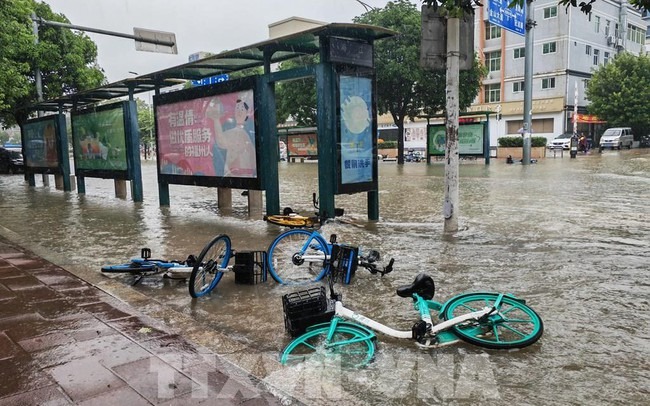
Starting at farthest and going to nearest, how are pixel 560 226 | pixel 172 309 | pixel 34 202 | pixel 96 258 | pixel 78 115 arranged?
pixel 78 115 → pixel 34 202 → pixel 560 226 → pixel 96 258 → pixel 172 309

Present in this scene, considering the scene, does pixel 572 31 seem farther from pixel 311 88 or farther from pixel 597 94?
pixel 311 88

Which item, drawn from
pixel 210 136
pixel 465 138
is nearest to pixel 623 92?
pixel 465 138

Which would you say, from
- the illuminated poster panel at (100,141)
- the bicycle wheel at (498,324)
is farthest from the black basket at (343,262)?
the illuminated poster panel at (100,141)

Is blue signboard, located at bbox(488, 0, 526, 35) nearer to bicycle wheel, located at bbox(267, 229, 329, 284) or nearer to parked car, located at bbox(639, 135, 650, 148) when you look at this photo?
bicycle wheel, located at bbox(267, 229, 329, 284)

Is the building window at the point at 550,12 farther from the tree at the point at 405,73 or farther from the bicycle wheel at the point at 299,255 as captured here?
the bicycle wheel at the point at 299,255

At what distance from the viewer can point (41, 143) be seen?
1855cm

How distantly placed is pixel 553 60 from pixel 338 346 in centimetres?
4694

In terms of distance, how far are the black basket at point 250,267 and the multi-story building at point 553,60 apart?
41.1 meters

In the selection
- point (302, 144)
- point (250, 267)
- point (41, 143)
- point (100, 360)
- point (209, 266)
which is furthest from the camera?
point (302, 144)

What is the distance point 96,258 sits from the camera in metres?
6.95

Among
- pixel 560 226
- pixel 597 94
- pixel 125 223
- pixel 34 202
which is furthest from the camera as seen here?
pixel 597 94

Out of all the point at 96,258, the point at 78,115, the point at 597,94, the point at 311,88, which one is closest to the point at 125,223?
the point at 96,258

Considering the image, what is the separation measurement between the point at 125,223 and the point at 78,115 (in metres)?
7.27

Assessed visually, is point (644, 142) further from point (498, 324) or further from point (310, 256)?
point (498, 324)
